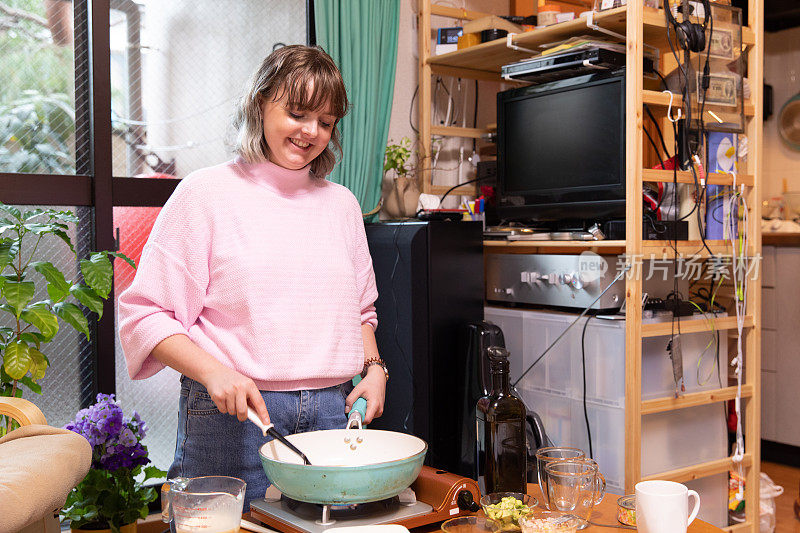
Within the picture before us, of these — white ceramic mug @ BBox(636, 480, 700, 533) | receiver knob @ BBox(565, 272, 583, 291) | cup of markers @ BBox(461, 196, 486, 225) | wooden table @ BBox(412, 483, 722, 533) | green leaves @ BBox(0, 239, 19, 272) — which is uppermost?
cup of markers @ BBox(461, 196, 486, 225)

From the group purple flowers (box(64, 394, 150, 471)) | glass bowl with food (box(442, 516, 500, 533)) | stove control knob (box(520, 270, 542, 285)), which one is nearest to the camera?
glass bowl with food (box(442, 516, 500, 533))

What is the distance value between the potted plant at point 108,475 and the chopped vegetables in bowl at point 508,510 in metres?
1.42

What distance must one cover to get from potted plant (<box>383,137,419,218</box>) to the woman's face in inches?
53.7

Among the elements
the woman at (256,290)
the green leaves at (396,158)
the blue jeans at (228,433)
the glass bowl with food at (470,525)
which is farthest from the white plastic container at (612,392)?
the glass bowl with food at (470,525)

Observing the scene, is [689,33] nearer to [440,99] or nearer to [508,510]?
[440,99]

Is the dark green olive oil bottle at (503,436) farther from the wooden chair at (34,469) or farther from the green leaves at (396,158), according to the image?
the green leaves at (396,158)

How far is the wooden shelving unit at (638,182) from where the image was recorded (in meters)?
2.40

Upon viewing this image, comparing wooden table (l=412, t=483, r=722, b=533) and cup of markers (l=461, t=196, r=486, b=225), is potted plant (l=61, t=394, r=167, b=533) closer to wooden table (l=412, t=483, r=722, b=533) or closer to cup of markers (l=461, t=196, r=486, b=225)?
wooden table (l=412, t=483, r=722, b=533)

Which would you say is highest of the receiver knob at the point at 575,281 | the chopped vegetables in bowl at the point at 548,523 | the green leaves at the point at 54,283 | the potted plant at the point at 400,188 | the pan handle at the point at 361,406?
the potted plant at the point at 400,188

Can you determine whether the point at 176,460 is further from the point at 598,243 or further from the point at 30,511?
the point at 598,243

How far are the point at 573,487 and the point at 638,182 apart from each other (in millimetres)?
1419

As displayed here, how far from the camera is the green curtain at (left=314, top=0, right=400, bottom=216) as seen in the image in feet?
9.62

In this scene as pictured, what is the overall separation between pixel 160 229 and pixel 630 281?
1477 millimetres

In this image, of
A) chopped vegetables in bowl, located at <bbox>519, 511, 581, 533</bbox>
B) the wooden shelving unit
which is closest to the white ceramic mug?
chopped vegetables in bowl, located at <bbox>519, 511, 581, 533</bbox>
